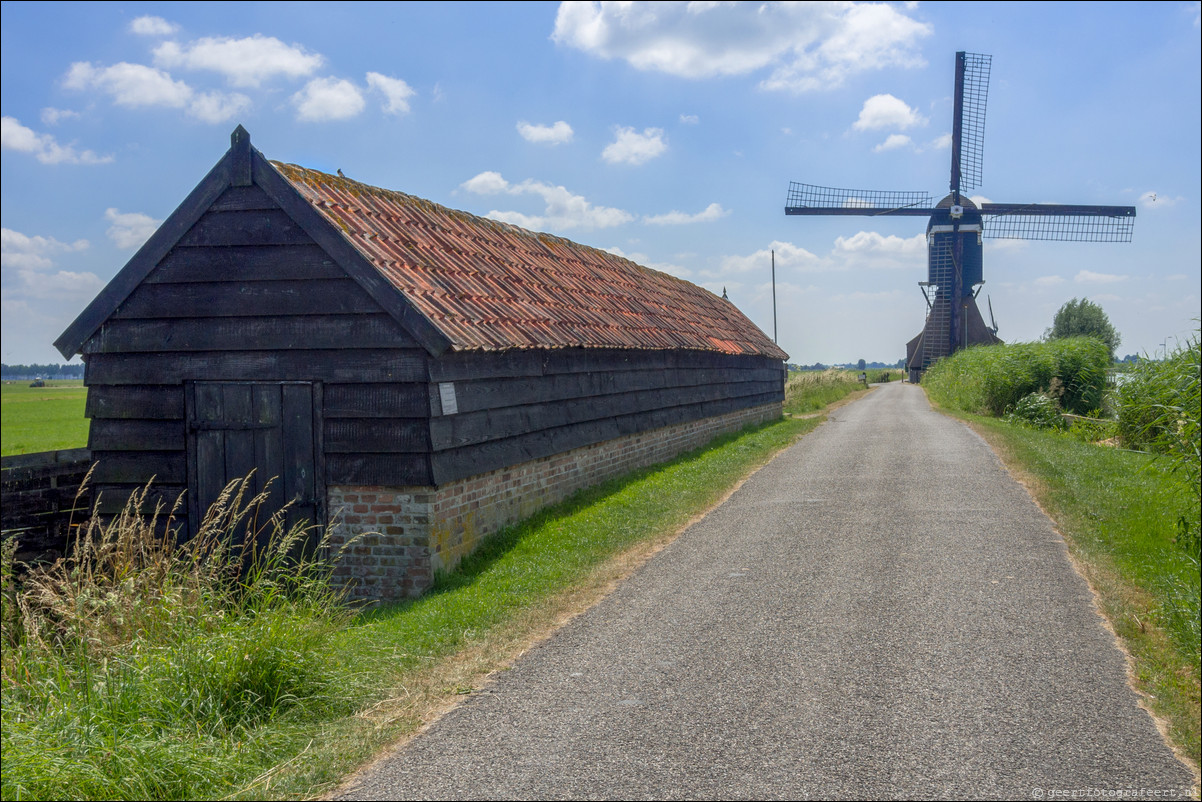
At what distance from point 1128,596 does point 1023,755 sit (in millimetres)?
3214

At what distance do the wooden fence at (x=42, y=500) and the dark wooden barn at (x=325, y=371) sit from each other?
774 millimetres

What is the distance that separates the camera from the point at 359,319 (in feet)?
26.7

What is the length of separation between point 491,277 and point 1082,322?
49914 mm

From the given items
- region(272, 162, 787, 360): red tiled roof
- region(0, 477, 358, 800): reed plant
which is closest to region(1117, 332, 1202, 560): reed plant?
region(0, 477, 358, 800): reed plant

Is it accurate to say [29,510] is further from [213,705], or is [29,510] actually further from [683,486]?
[683,486]

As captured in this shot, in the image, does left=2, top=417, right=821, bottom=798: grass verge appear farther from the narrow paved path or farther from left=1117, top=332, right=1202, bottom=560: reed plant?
left=1117, top=332, right=1202, bottom=560: reed plant

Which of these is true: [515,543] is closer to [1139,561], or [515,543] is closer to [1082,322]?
[1139,561]

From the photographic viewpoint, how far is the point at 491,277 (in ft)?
35.6

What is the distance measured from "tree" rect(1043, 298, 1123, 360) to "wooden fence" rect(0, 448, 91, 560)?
50339 mm

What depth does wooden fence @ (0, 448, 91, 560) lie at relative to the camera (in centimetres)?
895

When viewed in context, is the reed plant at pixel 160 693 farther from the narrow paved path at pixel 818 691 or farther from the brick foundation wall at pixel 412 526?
the brick foundation wall at pixel 412 526

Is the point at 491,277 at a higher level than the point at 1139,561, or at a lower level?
higher

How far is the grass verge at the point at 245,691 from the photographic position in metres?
3.94

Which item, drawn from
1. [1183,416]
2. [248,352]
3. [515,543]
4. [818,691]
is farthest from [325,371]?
[1183,416]
